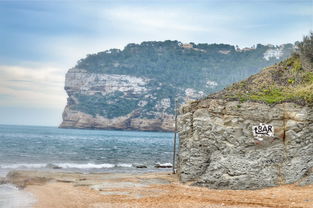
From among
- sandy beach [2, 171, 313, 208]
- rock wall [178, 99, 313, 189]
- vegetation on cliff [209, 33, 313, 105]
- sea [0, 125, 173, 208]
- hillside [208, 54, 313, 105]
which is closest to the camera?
sandy beach [2, 171, 313, 208]

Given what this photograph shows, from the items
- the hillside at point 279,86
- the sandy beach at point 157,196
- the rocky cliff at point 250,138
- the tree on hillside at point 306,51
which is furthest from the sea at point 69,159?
the tree on hillside at point 306,51

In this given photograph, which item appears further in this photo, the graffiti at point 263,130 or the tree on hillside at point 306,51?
the tree on hillside at point 306,51

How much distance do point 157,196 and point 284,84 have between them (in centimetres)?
1024

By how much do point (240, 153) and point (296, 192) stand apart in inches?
138

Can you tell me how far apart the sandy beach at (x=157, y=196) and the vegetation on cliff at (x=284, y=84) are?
4.68m

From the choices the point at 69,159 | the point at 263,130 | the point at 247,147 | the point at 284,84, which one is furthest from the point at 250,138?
the point at 69,159

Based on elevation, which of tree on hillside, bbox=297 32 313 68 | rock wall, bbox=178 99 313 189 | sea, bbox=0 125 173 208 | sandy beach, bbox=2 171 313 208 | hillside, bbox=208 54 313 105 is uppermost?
tree on hillside, bbox=297 32 313 68

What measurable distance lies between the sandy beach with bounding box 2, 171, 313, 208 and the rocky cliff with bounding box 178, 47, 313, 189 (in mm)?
793

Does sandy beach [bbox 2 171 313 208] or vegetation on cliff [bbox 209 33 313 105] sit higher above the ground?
vegetation on cliff [bbox 209 33 313 105]

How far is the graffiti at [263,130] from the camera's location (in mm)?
18234

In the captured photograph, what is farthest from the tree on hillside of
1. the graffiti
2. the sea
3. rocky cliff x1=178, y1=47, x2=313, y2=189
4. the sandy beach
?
the sea

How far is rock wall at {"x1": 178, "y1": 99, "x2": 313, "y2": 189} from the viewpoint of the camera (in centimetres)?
1764

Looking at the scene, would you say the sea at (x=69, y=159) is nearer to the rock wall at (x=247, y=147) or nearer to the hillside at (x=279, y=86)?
the rock wall at (x=247, y=147)

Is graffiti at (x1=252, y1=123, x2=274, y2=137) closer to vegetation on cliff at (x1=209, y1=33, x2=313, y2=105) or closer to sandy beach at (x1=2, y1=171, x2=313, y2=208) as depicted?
vegetation on cliff at (x1=209, y1=33, x2=313, y2=105)
